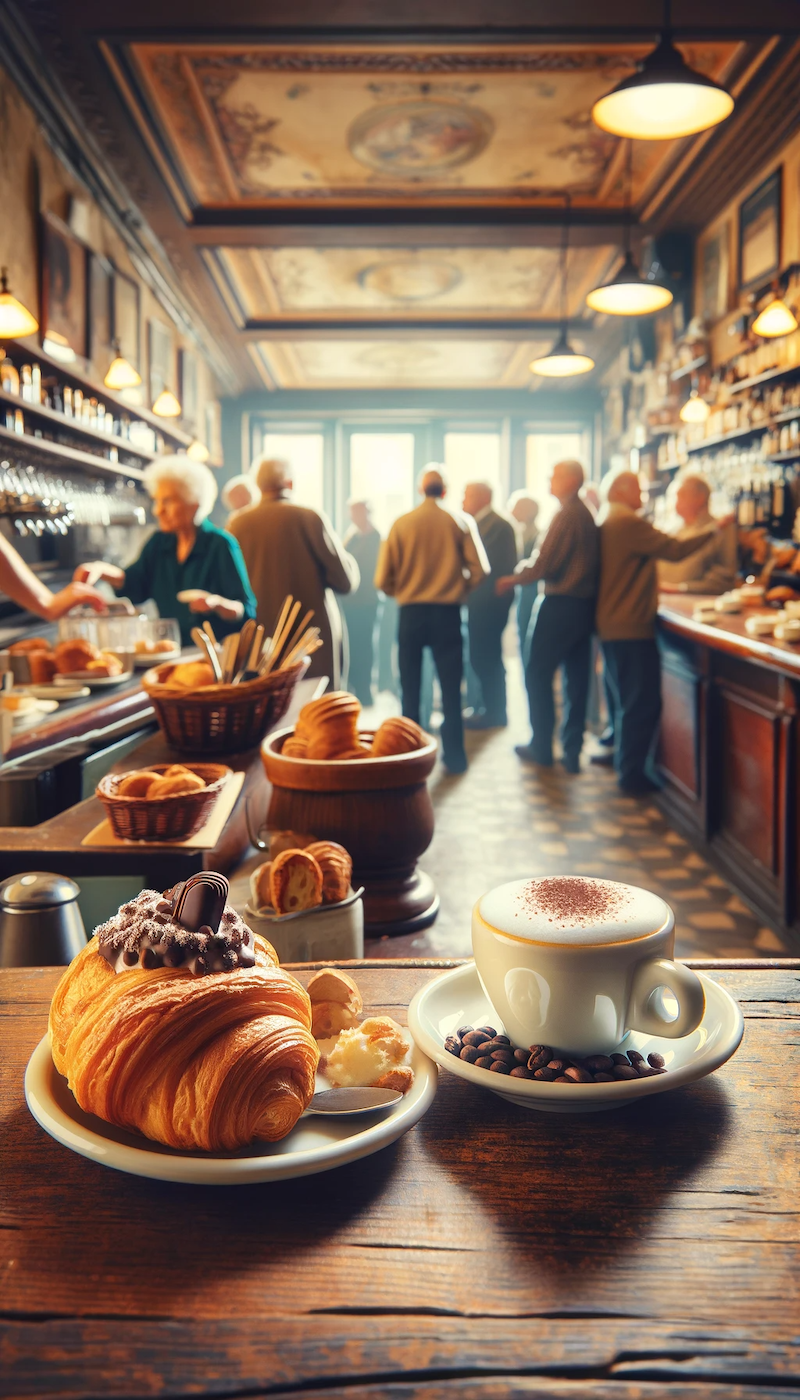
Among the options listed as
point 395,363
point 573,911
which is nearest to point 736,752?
point 573,911

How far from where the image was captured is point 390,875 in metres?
1.58

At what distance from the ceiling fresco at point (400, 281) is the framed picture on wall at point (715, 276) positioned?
3.10 feet

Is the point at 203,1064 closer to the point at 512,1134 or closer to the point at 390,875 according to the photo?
the point at 512,1134

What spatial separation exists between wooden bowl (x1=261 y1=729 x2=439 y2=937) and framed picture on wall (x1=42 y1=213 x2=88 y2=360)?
446cm

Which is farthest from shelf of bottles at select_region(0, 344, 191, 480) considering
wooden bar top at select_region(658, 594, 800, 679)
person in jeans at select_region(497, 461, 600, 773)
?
wooden bar top at select_region(658, 594, 800, 679)

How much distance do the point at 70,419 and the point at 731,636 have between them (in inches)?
149

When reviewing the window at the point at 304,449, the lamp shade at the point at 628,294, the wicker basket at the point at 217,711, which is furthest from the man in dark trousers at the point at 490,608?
the window at the point at 304,449

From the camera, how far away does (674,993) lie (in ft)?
1.94

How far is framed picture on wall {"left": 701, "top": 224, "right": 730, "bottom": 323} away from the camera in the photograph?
258 inches

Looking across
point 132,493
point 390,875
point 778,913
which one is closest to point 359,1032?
point 390,875

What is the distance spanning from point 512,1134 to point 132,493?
7431 millimetres

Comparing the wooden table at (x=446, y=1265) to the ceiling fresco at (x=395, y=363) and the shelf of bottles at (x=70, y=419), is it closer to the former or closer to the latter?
the shelf of bottles at (x=70, y=419)

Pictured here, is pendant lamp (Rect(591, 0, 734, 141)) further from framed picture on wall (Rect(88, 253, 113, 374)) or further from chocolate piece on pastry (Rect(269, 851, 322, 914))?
framed picture on wall (Rect(88, 253, 113, 374))

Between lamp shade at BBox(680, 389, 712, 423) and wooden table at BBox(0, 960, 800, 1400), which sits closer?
wooden table at BBox(0, 960, 800, 1400)
